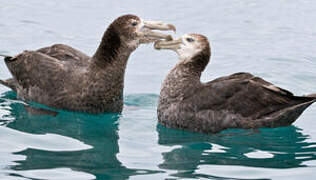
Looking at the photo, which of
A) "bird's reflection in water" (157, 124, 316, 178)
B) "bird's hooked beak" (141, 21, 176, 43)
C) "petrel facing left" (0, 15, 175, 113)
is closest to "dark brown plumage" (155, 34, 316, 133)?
"bird's reflection in water" (157, 124, 316, 178)

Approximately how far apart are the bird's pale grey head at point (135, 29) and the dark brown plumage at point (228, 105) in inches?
23.5

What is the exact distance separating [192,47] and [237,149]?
182cm

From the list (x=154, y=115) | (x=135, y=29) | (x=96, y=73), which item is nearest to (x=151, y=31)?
(x=135, y=29)

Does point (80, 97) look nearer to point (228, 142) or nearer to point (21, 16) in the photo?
point (228, 142)

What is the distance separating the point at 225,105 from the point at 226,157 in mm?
1118

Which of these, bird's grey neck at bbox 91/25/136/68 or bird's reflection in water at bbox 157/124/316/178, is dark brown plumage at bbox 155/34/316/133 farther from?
bird's grey neck at bbox 91/25/136/68

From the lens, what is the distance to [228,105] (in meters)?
11.6

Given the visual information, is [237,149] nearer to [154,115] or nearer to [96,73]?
[154,115]

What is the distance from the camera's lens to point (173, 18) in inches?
763

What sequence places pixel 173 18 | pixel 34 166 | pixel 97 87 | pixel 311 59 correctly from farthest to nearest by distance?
pixel 173 18 < pixel 311 59 < pixel 97 87 < pixel 34 166

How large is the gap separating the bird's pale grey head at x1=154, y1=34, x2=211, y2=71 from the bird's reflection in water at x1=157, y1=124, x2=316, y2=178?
1103mm

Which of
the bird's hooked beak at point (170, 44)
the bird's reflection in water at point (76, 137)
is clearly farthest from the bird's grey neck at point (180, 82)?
the bird's reflection in water at point (76, 137)

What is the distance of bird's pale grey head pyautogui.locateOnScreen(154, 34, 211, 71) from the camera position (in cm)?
1190

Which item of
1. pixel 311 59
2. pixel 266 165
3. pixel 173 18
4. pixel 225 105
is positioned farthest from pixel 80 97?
pixel 173 18
